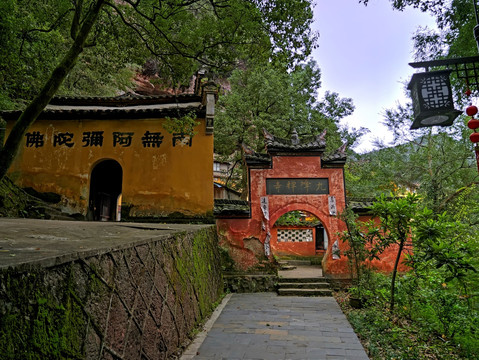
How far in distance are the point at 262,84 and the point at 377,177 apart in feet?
27.0

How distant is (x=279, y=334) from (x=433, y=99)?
4727mm

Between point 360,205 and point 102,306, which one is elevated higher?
point 360,205

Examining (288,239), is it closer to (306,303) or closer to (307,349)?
(306,303)

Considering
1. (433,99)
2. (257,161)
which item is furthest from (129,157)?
(433,99)

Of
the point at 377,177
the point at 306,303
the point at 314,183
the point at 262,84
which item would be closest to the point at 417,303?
the point at 306,303

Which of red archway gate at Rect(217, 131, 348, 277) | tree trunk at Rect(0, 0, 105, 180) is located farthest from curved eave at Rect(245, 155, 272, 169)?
tree trunk at Rect(0, 0, 105, 180)

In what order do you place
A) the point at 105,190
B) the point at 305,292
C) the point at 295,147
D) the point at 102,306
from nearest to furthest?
1. the point at 102,306
2. the point at 305,292
3. the point at 295,147
4. the point at 105,190

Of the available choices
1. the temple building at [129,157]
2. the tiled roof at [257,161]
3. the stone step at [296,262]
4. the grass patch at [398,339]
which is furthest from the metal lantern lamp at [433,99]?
the stone step at [296,262]

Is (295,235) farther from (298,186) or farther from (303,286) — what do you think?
(303,286)

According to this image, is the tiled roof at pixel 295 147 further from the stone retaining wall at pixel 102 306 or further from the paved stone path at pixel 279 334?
the stone retaining wall at pixel 102 306

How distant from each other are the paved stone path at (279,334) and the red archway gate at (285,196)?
1903mm

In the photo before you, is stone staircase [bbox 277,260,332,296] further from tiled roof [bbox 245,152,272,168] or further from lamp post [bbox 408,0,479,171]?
lamp post [bbox 408,0,479,171]

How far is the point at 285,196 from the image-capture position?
1006cm

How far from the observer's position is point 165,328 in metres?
3.70
